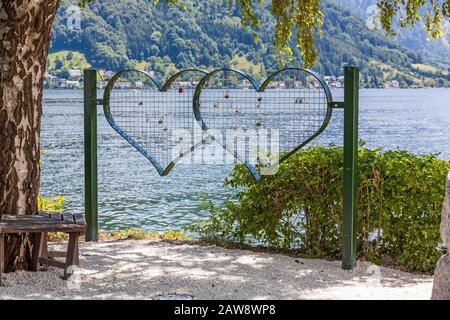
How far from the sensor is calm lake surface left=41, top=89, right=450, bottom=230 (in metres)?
17.2

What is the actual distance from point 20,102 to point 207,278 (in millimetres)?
1899

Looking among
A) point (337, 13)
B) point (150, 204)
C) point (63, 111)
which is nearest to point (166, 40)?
point (63, 111)

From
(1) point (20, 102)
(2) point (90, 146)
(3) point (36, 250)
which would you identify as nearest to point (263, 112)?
(2) point (90, 146)

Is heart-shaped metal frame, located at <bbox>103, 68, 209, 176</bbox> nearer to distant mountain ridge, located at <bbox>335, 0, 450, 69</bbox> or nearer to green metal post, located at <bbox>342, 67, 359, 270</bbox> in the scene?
green metal post, located at <bbox>342, 67, 359, 270</bbox>

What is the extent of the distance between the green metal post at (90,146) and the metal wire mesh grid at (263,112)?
3.35 ft

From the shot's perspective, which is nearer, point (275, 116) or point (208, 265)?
point (208, 265)

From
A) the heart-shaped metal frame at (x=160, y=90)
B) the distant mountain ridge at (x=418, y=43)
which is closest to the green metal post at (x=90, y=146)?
the heart-shaped metal frame at (x=160, y=90)

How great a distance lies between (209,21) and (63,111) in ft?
52.1

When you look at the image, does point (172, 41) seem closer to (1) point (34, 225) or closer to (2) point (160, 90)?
(2) point (160, 90)

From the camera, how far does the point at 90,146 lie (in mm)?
7195

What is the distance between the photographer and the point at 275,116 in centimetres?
716

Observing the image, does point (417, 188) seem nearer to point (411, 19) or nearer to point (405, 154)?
point (405, 154)

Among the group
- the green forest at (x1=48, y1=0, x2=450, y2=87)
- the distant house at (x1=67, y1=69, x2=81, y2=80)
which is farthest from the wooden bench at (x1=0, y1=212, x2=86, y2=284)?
the distant house at (x1=67, y1=69, x2=81, y2=80)

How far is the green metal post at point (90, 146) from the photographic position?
7.13 meters
